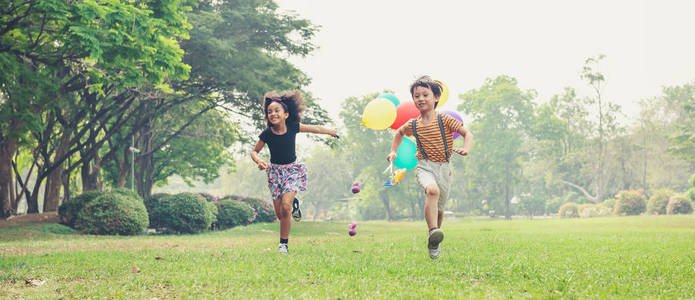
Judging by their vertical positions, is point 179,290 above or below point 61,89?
below

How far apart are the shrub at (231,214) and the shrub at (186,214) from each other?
347 centimetres

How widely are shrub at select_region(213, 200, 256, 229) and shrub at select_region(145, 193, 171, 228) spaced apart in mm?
3632

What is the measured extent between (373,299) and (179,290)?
1864 millimetres

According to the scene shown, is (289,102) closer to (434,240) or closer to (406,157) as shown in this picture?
(406,157)

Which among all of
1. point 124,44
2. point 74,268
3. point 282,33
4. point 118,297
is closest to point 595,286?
point 118,297

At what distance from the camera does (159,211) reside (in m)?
20.3

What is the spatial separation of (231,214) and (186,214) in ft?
15.5

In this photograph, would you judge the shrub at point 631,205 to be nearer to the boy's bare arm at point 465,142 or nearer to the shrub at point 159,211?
the shrub at point 159,211

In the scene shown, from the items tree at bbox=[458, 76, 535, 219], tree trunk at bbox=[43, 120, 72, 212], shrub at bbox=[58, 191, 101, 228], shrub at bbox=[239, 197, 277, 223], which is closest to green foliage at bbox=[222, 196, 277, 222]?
shrub at bbox=[239, 197, 277, 223]

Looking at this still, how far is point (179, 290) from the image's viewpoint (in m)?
4.84

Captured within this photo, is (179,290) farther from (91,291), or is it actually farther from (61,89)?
(61,89)

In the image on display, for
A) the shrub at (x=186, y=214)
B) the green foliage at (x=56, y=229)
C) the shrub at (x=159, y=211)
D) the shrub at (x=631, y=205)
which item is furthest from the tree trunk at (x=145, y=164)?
the shrub at (x=631, y=205)

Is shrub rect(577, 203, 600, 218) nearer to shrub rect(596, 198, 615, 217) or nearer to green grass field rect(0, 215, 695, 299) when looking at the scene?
shrub rect(596, 198, 615, 217)

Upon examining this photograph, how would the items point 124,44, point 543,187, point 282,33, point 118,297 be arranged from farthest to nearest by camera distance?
point 543,187 → point 282,33 → point 124,44 → point 118,297
